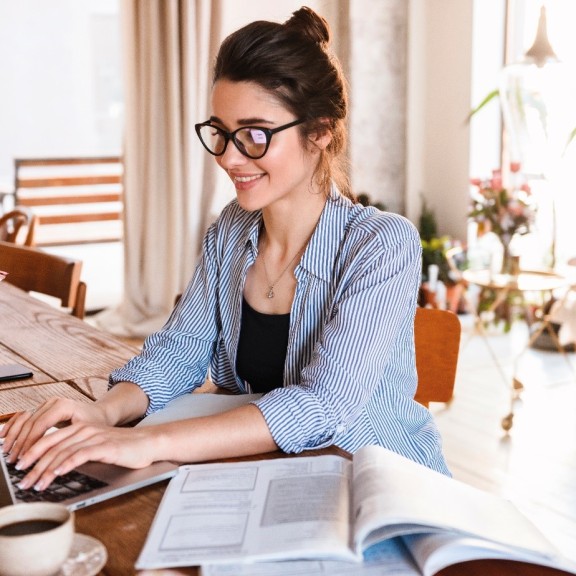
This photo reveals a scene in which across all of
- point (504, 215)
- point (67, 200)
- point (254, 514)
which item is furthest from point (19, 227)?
point (67, 200)

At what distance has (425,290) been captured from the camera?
15.7 feet

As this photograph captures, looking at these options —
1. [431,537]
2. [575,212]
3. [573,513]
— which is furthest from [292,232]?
[575,212]

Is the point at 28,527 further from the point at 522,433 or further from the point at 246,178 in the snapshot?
the point at 522,433

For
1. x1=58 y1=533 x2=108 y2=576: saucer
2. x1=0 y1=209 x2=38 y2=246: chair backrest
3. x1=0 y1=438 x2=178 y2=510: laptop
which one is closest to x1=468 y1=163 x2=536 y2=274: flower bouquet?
x1=0 y1=209 x2=38 y2=246: chair backrest

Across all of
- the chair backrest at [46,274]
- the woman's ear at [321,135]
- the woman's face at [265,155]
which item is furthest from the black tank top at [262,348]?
the chair backrest at [46,274]

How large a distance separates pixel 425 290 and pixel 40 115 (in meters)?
5.33

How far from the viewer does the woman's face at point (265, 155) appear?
4.46 feet

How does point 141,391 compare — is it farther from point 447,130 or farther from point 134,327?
point 447,130

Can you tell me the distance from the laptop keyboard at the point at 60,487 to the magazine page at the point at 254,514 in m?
0.10

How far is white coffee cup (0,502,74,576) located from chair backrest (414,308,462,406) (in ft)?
3.09

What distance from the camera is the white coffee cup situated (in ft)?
2.46

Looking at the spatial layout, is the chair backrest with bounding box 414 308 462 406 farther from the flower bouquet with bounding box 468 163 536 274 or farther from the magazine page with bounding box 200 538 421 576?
the flower bouquet with bounding box 468 163 536 274

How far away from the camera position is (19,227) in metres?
2.82

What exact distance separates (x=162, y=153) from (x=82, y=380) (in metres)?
3.30
